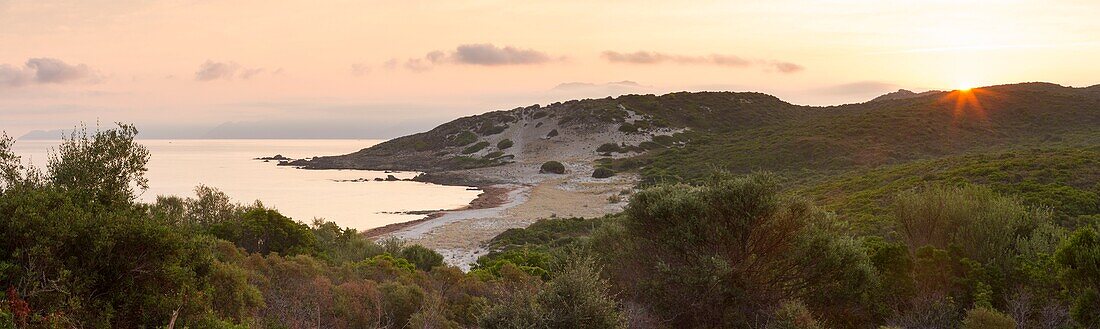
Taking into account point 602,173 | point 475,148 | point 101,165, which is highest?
point 101,165

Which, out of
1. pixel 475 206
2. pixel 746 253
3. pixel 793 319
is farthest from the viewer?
pixel 475 206

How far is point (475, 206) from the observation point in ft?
166

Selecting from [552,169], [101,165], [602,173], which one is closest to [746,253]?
[101,165]

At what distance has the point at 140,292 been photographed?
32.6 feet

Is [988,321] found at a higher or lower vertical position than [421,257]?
higher

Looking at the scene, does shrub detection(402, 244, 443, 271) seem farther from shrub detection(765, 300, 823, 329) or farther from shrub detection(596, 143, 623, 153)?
shrub detection(596, 143, 623, 153)

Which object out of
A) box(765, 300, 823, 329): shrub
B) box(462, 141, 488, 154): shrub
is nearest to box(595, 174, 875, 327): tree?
box(765, 300, 823, 329): shrub

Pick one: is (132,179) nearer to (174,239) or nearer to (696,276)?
(174,239)

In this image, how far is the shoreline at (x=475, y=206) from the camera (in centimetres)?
3747

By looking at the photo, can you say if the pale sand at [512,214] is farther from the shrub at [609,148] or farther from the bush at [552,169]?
the shrub at [609,148]

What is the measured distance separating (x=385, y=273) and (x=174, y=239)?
7.78 metres

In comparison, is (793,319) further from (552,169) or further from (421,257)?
(552,169)

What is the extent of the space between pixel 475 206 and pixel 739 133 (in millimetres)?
65443

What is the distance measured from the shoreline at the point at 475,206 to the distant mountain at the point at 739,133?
15.6 m
